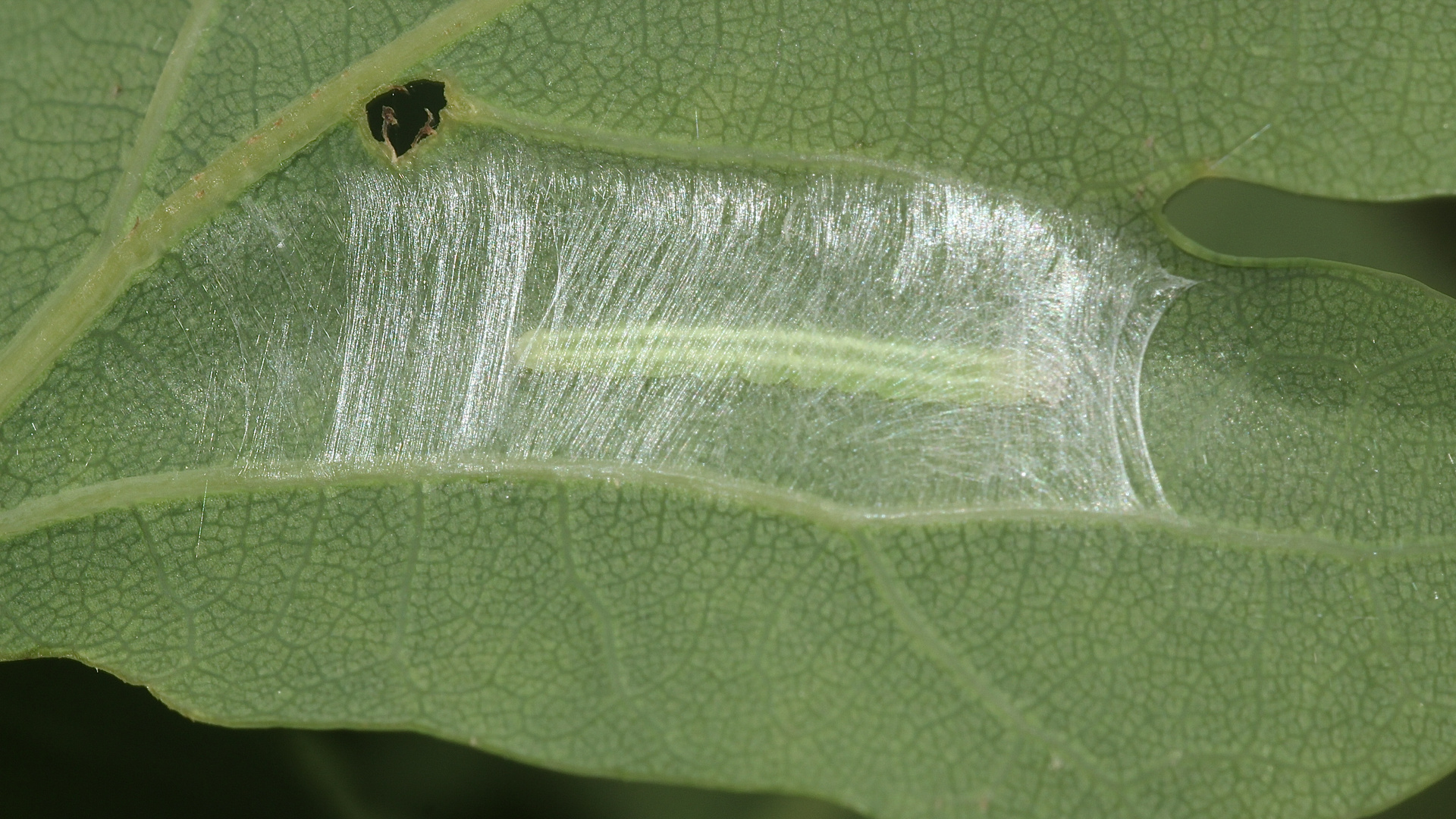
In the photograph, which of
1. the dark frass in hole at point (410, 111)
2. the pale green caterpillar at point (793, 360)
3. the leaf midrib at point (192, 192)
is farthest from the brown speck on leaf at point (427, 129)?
the pale green caterpillar at point (793, 360)

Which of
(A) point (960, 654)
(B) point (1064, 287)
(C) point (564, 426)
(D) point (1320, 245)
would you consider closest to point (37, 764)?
(C) point (564, 426)

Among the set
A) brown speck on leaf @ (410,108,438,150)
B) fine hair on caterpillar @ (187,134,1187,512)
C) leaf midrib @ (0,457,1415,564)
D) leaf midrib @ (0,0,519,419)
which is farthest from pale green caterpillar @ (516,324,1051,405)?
leaf midrib @ (0,0,519,419)

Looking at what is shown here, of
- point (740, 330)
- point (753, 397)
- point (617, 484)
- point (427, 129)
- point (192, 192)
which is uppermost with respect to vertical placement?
point (427, 129)

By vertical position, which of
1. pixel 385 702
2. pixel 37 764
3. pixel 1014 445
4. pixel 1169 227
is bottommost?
pixel 37 764

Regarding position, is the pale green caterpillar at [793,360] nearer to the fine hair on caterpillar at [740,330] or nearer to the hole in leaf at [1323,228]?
the fine hair on caterpillar at [740,330]

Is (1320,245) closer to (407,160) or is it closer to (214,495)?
(407,160)

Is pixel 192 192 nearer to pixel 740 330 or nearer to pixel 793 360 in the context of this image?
pixel 740 330

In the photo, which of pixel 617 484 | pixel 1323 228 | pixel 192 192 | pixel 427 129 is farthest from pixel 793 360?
pixel 1323 228
